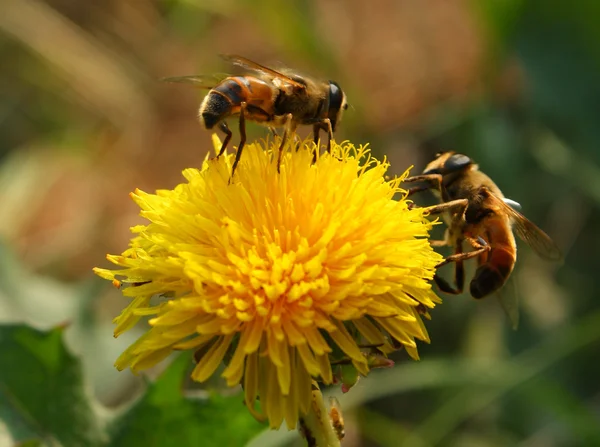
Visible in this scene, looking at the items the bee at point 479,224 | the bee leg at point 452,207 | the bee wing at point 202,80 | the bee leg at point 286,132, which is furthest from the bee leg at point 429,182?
the bee wing at point 202,80

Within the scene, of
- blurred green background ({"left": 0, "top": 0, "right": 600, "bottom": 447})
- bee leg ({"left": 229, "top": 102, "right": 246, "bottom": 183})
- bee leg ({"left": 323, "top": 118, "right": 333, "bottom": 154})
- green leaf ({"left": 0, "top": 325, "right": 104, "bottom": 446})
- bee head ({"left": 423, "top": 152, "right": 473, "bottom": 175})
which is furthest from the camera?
blurred green background ({"left": 0, "top": 0, "right": 600, "bottom": 447})

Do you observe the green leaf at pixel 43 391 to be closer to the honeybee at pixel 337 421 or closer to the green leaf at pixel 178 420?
the green leaf at pixel 178 420

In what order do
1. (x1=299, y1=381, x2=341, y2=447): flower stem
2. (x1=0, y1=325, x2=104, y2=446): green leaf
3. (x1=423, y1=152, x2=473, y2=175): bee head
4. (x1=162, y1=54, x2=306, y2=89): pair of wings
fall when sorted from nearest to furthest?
1. (x1=299, y1=381, x2=341, y2=447): flower stem
2. (x1=162, y1=54, x2=306, y2=89): pair of wings
3. (x1=423, y1=152, x2=473, y2=175): bee head
4. (x1=0, y1=325, x2=104, y2=446): green leaf

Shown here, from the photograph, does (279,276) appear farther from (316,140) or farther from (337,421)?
(316,140)

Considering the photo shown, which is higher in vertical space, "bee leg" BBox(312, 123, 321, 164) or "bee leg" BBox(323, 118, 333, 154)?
"bee leg" BBox(323, 118, 333, 154)

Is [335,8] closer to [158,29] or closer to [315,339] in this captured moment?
Answer: [158,29]

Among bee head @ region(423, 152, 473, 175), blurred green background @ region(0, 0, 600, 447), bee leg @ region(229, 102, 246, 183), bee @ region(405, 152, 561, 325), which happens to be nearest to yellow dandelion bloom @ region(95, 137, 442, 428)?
bee leg @ region(229, 102, 246, 183)

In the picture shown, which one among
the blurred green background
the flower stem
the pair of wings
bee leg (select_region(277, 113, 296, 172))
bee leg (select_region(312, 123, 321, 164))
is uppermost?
the pair of wings

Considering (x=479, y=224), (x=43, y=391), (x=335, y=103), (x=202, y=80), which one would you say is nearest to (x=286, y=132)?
(x=335, y=103)

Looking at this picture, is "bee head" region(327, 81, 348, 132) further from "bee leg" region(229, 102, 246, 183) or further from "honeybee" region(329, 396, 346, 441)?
"honeybee" region(329, 396, 346, 441)
